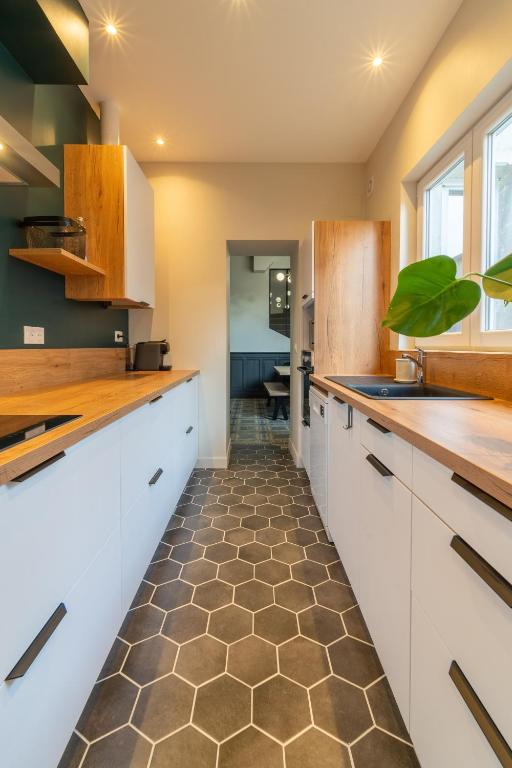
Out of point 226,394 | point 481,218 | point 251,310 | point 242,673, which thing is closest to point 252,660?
point 242,673

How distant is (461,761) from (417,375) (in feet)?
5.18

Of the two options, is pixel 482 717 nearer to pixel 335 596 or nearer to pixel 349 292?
pixel 335 596

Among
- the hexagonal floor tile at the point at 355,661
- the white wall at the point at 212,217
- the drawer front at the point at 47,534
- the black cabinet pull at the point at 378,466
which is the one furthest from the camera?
the white wall at the point at 212,217

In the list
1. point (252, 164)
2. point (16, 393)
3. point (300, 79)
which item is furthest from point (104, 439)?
point (252, 164)

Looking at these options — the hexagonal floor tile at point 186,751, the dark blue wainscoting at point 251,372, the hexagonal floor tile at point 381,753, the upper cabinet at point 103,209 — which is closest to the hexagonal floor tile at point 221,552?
the hexagonal floor tile at point 186,751

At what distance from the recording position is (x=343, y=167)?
10.1ft

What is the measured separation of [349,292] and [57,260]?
178cm

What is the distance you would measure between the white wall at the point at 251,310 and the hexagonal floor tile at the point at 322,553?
5.58 metres

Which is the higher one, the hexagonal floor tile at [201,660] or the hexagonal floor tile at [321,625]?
the hexagonal floor tile at [321,625]

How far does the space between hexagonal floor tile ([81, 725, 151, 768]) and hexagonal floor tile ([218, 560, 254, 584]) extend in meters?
0.70

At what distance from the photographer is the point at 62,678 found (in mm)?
817

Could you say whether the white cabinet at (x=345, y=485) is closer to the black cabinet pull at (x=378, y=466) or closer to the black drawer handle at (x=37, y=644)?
the black cabinet pull at (x=378, y=466)

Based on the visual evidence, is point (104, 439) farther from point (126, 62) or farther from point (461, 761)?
point (126, 62)

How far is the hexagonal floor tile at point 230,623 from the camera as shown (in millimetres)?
1344
